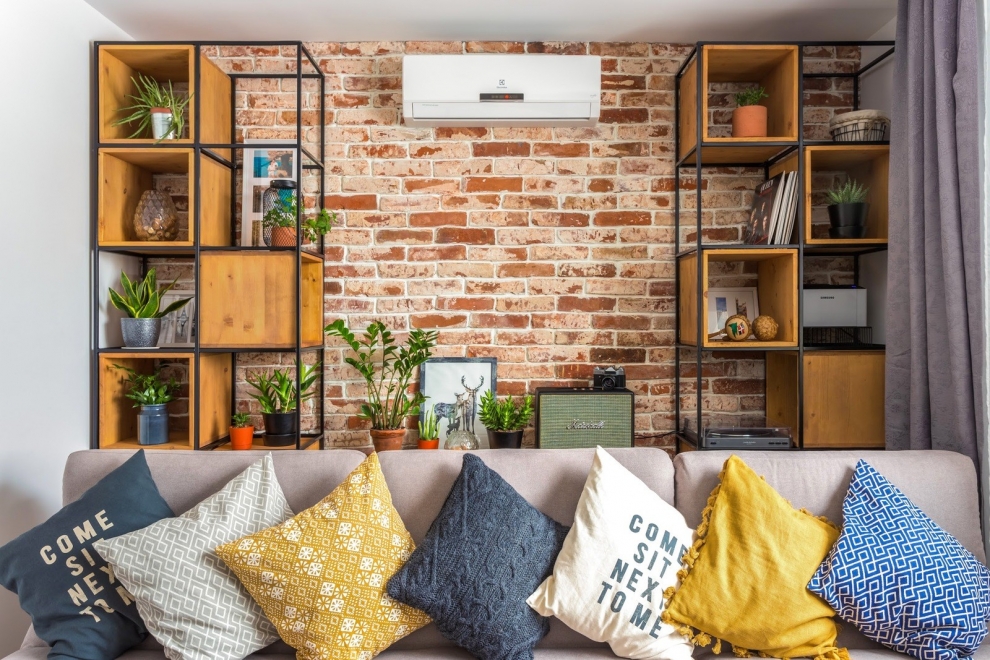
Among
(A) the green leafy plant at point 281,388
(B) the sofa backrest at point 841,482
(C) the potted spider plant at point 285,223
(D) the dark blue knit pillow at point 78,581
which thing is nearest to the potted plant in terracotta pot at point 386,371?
(A) the green leafy plant at point 281,388

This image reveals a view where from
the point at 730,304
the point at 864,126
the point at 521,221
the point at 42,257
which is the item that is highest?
the point at 864,126

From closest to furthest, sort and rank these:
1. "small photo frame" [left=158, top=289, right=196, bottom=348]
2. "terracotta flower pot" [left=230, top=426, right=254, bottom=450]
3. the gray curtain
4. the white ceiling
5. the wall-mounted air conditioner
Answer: the gray curtain → the white ceiling → "terracotta flower pot" [left=230, top=426, right=254, bottom=450] → the wall-mounted air conditioner → "small photo frame" [left=158, top=289, right=196, bottom=348]

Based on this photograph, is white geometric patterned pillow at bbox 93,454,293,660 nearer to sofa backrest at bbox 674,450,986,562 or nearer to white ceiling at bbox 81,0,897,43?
sofa backrest at bbox 674,450,986,562

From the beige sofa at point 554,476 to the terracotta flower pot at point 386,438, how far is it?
2.76 feet

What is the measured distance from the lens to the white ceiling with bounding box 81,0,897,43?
2438 millimetres

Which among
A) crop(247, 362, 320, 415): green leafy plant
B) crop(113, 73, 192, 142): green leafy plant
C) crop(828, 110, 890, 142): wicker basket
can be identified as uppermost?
crop(113, 73, 192, 142): green leafy plant

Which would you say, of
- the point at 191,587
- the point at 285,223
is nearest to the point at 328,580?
the point at 191,587

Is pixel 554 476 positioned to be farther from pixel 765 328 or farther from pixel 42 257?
pixel 42 257

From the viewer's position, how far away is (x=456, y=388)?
2.83 metres

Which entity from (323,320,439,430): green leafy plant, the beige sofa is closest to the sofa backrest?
the beige sofa

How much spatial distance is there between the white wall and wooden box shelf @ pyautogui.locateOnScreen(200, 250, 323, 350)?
428 mm

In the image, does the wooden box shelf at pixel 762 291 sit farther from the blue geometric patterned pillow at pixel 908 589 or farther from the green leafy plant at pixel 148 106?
the green leafy plant at pixel 148 106

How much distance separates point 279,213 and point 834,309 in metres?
2.17

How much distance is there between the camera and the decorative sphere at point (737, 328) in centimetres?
250
